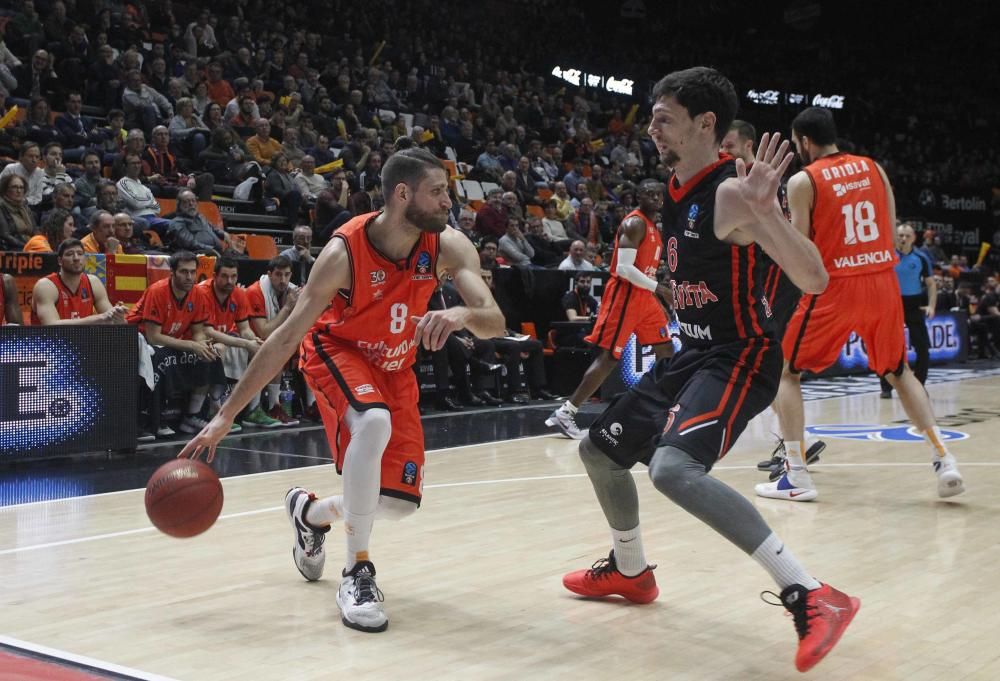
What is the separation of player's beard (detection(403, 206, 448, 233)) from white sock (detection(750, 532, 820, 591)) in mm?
1526

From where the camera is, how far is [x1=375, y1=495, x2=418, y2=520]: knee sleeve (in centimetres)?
378

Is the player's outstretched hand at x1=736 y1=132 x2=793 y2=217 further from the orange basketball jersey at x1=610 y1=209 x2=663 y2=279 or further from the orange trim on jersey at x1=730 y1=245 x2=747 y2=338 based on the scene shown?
the orange basketball jersey at x1=610 y1=209 x2=663 y2=279

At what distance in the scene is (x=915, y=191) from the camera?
26.0 m

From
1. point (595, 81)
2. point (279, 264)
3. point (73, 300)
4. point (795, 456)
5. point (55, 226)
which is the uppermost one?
point (595, 81)

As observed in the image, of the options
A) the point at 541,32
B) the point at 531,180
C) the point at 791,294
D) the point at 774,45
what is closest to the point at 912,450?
the point at 791,294

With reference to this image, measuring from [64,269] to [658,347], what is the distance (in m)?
4.74

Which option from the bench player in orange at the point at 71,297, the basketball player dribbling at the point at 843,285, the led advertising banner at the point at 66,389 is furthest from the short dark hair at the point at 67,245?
the basketball player dribbling at the point at 843,285

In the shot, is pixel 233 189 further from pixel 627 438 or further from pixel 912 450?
pixel 627 438

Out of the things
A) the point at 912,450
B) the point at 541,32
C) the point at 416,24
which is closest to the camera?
the point at 912,450

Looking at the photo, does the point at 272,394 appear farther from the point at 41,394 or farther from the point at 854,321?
the point at 854,321

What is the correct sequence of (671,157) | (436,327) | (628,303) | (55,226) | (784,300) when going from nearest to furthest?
(436,327) < (671,157) < (784,300) < (628,303) < (55,226)

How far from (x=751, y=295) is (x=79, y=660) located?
92.4 inches

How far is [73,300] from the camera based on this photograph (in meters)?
7.87

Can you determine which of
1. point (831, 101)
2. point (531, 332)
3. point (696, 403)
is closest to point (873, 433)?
point (531, 332)
